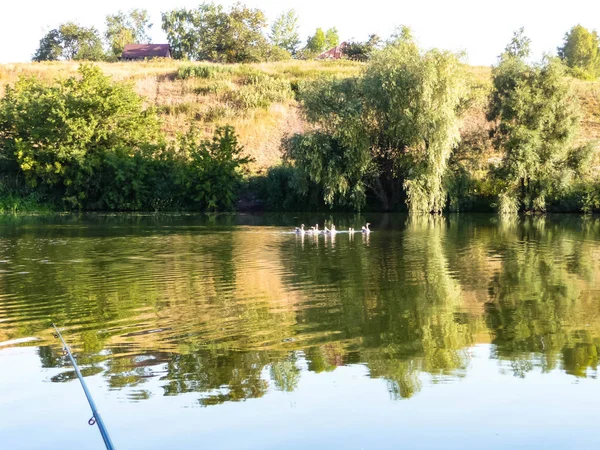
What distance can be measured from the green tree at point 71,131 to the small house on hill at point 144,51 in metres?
56.7

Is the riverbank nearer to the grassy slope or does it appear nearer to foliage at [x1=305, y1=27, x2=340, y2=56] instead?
the grassy slope

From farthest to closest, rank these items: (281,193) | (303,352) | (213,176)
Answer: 1. (281,193)
2. (213,176)
3. (303,352)

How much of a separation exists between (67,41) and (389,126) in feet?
312

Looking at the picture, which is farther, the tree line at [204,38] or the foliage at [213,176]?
the tree line at [204,38]

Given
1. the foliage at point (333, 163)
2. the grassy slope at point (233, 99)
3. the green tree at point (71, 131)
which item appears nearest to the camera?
the foliage at point (333, 163)

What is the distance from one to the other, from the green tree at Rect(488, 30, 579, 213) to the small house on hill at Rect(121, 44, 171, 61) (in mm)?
69585

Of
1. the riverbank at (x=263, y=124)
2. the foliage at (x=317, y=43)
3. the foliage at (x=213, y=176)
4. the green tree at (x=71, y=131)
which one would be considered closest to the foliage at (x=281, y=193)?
the riverbank at (x=263, y=124)

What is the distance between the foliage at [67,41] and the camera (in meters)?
125

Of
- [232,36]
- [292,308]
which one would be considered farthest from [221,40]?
[292,308]

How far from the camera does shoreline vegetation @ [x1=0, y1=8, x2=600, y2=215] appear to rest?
45.9m

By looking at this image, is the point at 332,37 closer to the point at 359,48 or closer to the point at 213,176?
the point at 359,48

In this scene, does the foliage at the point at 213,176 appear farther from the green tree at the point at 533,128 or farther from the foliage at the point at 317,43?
the foliage at the point at 317,43

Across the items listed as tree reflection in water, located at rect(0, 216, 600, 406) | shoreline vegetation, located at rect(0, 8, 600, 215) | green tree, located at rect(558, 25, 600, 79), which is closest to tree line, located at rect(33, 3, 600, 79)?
green tree, located at rect(558, 25, 600, 79)

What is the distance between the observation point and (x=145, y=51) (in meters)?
110
